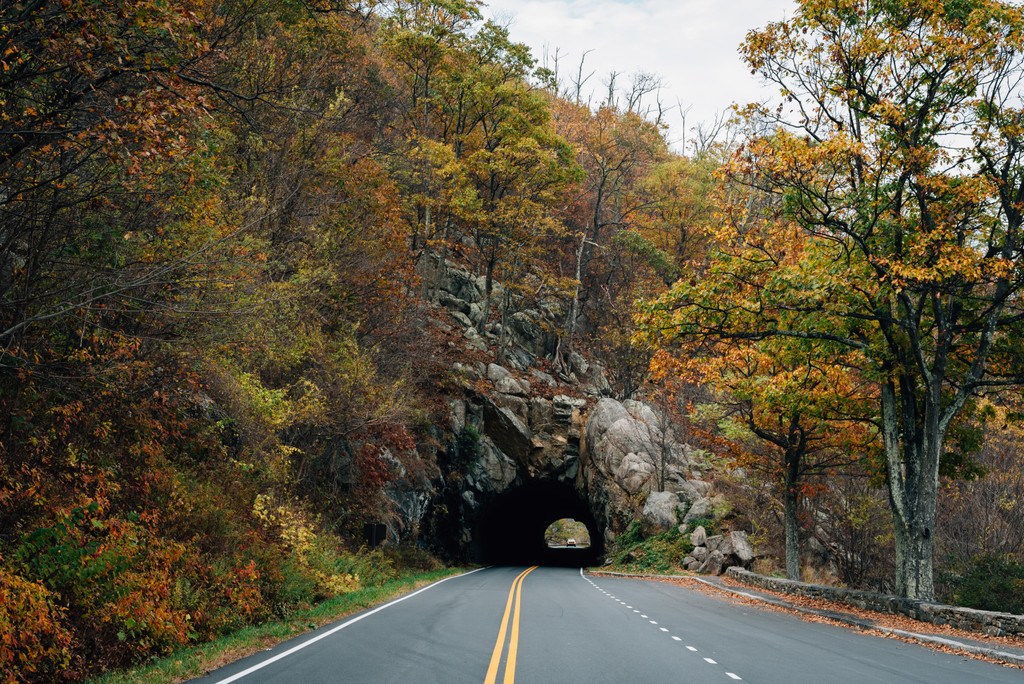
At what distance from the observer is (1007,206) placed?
604 inches

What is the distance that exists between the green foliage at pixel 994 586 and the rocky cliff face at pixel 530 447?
53.5ft

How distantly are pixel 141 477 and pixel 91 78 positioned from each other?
6681 mm

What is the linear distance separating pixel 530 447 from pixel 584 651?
30625mm

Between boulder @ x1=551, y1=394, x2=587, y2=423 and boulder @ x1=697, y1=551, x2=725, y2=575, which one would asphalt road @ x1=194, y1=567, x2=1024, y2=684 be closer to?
boulder @ x1=697, y1=551, x2=725, y2=575

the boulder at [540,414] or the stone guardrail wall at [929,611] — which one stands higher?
the boulder at [540,414]

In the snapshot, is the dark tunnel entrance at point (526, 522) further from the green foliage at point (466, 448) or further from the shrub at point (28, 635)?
the shrub at point (28, 635)

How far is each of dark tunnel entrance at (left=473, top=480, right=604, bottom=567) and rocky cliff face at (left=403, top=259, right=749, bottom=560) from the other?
1.53 ft

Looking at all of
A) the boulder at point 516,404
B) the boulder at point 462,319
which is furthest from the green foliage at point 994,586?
the boulder at point 462,319

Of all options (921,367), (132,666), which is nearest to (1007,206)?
(921,367)

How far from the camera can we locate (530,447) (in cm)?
4053

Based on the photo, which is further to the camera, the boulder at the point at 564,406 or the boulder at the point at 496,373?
the boulder at the point at 564,406

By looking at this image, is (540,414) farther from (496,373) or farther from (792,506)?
(792,506)

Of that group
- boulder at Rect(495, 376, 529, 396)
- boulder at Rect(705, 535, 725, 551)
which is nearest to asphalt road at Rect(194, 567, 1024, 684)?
boulder at Rect(705, 535, 725, 551)

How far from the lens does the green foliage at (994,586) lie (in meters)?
18.0
